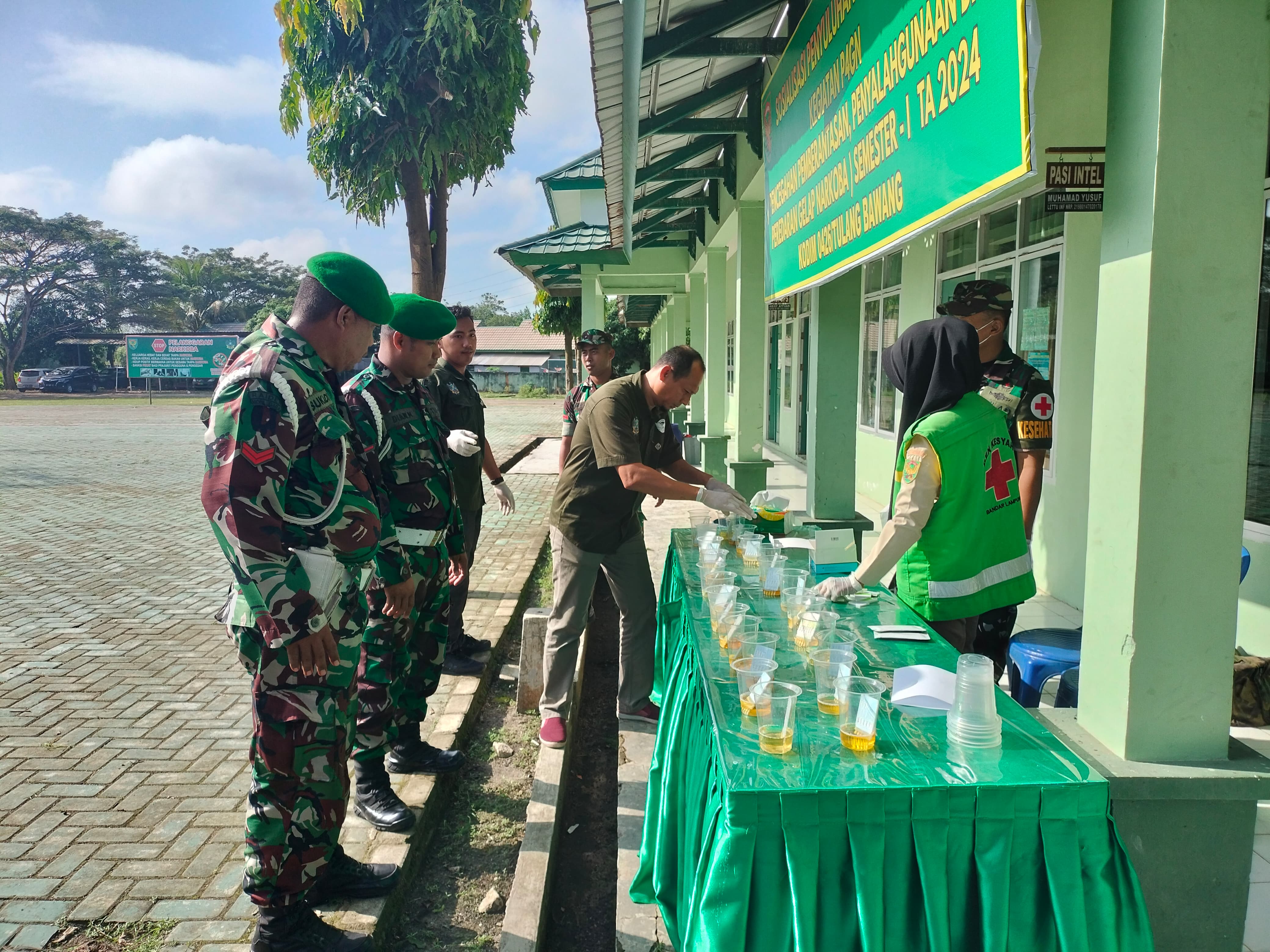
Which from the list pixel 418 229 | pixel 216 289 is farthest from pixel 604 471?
pixel 216 289

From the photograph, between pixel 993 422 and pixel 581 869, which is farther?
pixel 581 869

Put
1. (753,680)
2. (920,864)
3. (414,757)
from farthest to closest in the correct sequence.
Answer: (414,757) < (753,680) < (920,864)

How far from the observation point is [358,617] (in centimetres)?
250

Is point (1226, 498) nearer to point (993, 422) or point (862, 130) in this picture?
point (993, 422)

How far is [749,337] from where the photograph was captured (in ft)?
26.0

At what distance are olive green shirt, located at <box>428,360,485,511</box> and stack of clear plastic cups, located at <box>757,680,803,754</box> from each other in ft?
9.55

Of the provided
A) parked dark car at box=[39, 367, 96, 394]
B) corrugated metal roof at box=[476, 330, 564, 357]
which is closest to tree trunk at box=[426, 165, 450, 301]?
parked dark car at box=[39, 367, 96, 394]

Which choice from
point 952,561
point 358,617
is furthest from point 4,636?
point 952,561

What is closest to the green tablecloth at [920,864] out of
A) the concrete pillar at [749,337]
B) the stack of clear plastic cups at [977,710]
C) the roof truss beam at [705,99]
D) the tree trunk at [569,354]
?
the stack of clear plastic cups at [977,710]

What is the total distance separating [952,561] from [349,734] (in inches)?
80.6

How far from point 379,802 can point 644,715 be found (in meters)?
1.36

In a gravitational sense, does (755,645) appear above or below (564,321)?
below

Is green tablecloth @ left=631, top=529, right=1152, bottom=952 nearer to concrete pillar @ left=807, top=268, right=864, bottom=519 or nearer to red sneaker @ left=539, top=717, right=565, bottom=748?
red sneaker @ left=539, top=717, right=565, bottom=748

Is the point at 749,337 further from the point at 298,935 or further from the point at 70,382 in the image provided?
the point at 70,382
